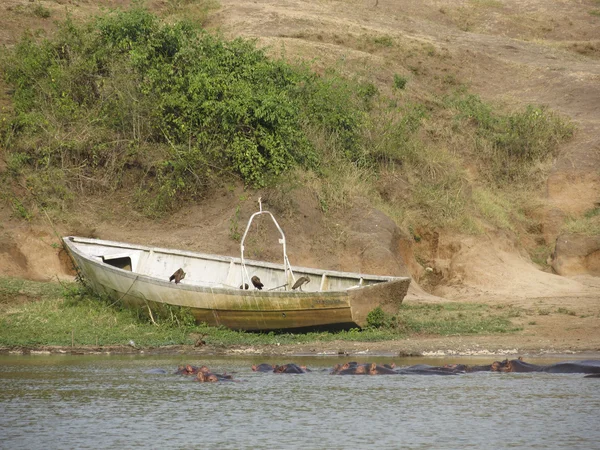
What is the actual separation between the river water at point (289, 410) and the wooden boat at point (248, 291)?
169 centimetres

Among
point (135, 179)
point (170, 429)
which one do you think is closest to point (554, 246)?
point (135, 179)

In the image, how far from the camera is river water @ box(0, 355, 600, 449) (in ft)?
30.3

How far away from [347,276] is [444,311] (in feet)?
7.69

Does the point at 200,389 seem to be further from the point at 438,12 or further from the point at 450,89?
the point at 438,12

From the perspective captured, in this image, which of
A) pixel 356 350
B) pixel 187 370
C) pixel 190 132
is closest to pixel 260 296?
pixel 356 350

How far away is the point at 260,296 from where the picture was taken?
15.0m

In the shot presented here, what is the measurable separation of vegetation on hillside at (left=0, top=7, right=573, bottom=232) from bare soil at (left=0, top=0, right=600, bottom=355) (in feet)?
2.01

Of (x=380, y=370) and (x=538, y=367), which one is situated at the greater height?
(x=538, y=367)

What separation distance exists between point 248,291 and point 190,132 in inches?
285

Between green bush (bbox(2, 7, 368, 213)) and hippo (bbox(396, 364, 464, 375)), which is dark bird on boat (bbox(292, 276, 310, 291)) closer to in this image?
hippo (bbox(396, 364, 464, 375))

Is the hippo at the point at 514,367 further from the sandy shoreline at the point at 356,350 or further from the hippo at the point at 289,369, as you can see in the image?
the hippo at the point at 289,369

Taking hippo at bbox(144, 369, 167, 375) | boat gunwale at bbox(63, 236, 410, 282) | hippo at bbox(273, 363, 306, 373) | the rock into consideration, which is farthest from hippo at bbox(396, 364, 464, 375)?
the rock

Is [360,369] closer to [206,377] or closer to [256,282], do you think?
[206,377]

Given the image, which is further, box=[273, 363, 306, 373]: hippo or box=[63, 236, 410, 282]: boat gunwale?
box=[63, 236, 410, 282]: boat gunwale
